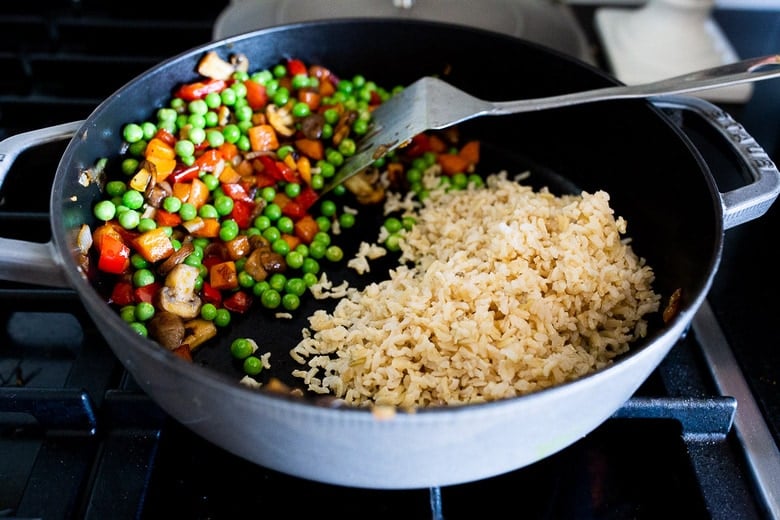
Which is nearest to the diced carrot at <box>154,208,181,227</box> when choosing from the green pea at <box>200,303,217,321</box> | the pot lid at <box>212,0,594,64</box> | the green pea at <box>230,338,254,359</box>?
the green pea at <box>200,303,217,321</box>

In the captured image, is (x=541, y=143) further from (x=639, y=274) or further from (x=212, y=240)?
(x=212, y=240)

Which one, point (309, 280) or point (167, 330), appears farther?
point (309, 280)

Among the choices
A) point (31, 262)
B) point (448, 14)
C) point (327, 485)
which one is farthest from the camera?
point (448, 14)

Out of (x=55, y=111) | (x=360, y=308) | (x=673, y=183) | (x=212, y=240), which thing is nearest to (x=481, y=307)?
(x=360, y=308)

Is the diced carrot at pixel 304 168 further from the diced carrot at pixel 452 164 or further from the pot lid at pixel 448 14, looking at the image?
the pot lid at pixel 448 14

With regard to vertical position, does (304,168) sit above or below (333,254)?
above

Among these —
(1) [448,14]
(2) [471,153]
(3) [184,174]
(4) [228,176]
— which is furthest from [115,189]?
(1) [448,14]

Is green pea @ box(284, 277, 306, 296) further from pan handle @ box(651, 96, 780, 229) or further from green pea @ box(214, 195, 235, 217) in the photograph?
pan handle @ box(651, 96, 780, 229)

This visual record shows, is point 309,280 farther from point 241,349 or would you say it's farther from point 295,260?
point 241,349
